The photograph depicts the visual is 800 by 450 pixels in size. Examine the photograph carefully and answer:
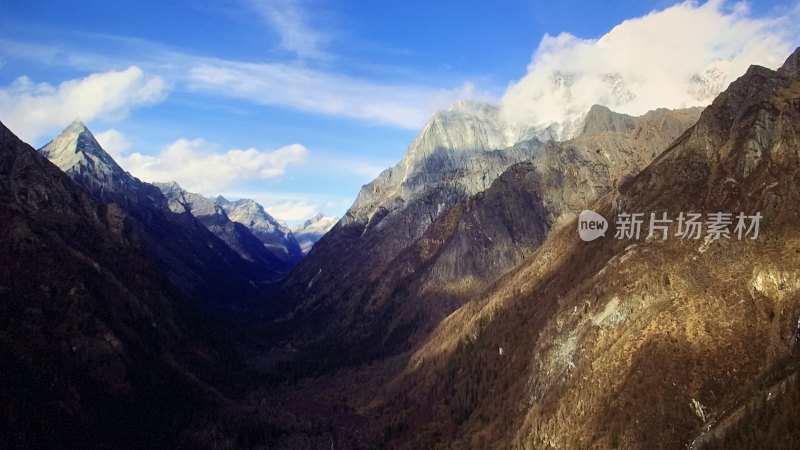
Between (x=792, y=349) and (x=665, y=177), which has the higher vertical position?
(x=665, y=177)

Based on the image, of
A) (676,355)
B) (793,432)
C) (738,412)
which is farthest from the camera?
(676,355)

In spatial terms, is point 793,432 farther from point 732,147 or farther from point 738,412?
point 732,147

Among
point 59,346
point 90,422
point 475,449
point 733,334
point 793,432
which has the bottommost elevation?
point 475,449

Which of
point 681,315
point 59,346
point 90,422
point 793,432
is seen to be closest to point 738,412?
point 793,432

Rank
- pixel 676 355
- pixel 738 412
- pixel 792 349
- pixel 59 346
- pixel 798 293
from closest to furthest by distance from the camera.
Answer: pixel 738 412
pixel 792 349
pixel 798 293
pixel 676 355
pixel 59 346

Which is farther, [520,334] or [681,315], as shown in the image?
[520,334]

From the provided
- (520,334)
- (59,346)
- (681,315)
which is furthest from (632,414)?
(59,346)
